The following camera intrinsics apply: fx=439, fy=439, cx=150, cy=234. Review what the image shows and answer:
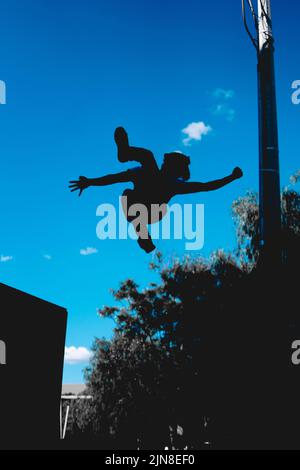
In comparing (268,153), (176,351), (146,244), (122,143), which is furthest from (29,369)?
(176,351)

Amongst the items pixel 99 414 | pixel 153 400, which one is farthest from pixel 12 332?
pixel 99 414

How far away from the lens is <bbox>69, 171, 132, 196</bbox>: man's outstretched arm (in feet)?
9.91

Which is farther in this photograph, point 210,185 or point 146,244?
point 146,244

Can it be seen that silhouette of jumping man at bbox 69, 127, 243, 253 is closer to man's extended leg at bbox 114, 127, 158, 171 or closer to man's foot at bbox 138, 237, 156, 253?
man's extended leg at bbox 114, 127, 158, 171

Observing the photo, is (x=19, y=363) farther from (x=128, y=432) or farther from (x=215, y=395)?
(x=128, y=432)

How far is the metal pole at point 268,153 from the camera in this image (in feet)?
9.61

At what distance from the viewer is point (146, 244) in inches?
134

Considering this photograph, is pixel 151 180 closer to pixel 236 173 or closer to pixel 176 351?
pixel 236 173

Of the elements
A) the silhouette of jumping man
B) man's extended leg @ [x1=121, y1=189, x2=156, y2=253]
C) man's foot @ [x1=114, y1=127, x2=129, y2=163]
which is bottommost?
man's extended leg @ [x1=121, y1=189, x2=156, y2=253]

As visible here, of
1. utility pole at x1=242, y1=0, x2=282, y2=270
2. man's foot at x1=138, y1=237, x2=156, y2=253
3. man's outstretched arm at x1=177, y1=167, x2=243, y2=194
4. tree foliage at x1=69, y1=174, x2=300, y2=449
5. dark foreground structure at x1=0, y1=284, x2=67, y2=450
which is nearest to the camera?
utility pole at x1=242, y1=0, x2=282, y2=270

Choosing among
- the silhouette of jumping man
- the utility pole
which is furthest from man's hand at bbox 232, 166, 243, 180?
the utility pole

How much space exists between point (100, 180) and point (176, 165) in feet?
1.80

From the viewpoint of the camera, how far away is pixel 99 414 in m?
28.3

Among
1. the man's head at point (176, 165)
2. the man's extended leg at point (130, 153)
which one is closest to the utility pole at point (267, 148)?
the man's head at point (176, 165)
